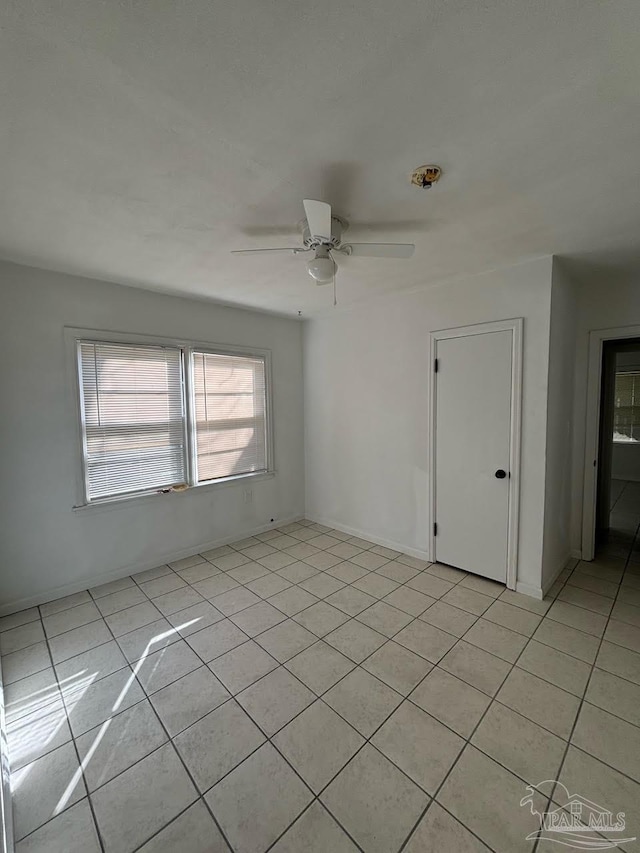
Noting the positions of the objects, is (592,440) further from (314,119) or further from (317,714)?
(314,119)

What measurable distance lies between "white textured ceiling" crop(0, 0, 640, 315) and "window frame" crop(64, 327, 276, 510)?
88 cm

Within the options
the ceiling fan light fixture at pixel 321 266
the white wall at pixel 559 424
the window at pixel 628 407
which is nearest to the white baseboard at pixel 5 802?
the ceiling fan light fixture at pixel 321 266

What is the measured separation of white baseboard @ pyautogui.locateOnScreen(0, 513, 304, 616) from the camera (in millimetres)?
2643

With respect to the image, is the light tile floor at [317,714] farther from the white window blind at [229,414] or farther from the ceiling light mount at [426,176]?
the ceiling light mount at [426,176]

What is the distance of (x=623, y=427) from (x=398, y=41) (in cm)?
784

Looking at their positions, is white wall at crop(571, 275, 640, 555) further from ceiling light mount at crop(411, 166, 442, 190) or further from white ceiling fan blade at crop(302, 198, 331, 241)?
white ceiling fan blade at crop(302, 198, 331, 241)

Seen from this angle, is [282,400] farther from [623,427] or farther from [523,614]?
[623,427]

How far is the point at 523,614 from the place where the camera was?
2.51 metres

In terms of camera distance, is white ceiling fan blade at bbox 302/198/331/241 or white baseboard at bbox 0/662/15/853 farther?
white ceiling fan blade at bbox 302/198/331/241

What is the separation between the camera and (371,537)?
12.7ft

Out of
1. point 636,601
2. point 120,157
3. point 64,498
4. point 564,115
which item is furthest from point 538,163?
point 64,498

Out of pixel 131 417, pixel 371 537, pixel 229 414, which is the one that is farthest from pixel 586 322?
pixel 131 417
